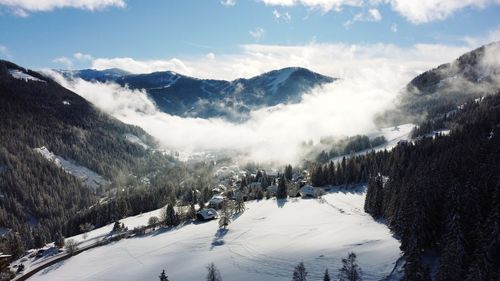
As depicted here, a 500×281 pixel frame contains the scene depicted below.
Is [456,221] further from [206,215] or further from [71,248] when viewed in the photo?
[71,248]

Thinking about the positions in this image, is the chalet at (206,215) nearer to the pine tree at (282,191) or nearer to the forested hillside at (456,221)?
the pine tree at (282,191)

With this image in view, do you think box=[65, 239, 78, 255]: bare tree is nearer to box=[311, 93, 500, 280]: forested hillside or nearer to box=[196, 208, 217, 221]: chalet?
box=[196, 208, 217, 221]: chalet

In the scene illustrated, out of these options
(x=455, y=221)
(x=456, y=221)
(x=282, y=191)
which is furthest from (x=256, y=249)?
(x=282, y=191)

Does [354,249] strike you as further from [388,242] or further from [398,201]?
[398,201]

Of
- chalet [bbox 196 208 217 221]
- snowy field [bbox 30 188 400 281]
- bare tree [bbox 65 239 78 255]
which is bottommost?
snowy field [bbox 30 188 400 281]

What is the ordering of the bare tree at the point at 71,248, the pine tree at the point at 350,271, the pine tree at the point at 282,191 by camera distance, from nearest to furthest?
the pine tree at the point at 350,271
the bare tree at the point at 71,248
the pine tree at the point at 282,191

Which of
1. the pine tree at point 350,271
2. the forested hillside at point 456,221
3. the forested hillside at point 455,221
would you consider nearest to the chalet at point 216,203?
the forested hillside at point 455,221

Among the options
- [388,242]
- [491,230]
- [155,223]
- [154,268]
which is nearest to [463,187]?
[491,230]

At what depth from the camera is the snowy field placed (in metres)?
89.1

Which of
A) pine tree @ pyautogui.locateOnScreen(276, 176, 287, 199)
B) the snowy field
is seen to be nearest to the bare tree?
the snowy field

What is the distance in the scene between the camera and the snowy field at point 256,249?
292 ft

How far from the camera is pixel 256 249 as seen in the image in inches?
4250

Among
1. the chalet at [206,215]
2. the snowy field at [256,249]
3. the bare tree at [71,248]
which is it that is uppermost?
the chalet at [206,215]

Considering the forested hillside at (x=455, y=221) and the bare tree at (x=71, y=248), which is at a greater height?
the forested hillside at (x=455, y=221)
